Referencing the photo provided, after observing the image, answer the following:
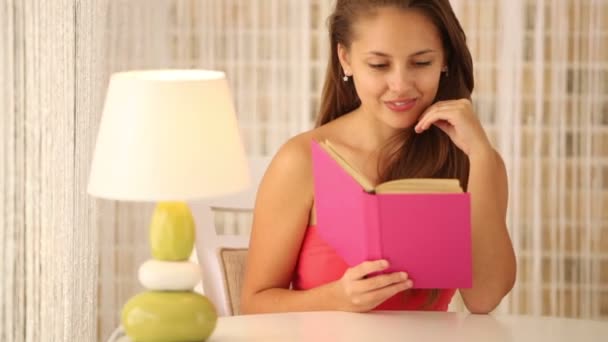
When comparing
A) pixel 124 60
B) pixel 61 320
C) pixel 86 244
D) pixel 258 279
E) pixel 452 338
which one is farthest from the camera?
pixel 124 60

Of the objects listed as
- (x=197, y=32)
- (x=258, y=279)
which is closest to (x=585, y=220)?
(x=197, y=32)

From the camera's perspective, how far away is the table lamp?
175 cm

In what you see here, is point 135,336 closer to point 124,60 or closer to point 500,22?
point 124,60

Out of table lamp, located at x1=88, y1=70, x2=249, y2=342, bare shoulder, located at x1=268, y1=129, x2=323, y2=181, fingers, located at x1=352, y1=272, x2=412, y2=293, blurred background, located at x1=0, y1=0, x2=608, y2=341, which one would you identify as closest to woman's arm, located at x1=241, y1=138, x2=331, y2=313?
bare shoulder, located at x1=268, y1=129, x2=323, y2=181

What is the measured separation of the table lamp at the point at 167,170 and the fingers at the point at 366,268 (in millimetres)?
316

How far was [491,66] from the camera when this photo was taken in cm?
432

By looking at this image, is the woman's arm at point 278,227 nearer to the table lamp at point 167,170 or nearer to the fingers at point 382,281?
the fingers at point 382,281

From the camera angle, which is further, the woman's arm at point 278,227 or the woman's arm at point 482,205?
the woman's arm at point 278,227

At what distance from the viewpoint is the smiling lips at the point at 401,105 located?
7.70ft

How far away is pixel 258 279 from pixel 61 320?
0.89 metres

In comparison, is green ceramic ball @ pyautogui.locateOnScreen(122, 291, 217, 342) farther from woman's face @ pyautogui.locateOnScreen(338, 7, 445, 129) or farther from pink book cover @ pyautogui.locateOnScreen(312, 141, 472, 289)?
woman's face @ pyautogui.locateOnScreen(338, 7, 445, 129)

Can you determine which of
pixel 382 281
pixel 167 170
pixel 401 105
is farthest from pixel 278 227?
pixel 167 170

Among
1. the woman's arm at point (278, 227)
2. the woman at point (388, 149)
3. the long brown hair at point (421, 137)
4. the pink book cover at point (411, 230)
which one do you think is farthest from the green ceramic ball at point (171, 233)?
the long brown hair at point (421, 137)

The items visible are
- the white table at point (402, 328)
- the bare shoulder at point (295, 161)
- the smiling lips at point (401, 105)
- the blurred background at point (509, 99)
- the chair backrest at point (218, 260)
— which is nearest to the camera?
the white table at point (402, 328)
